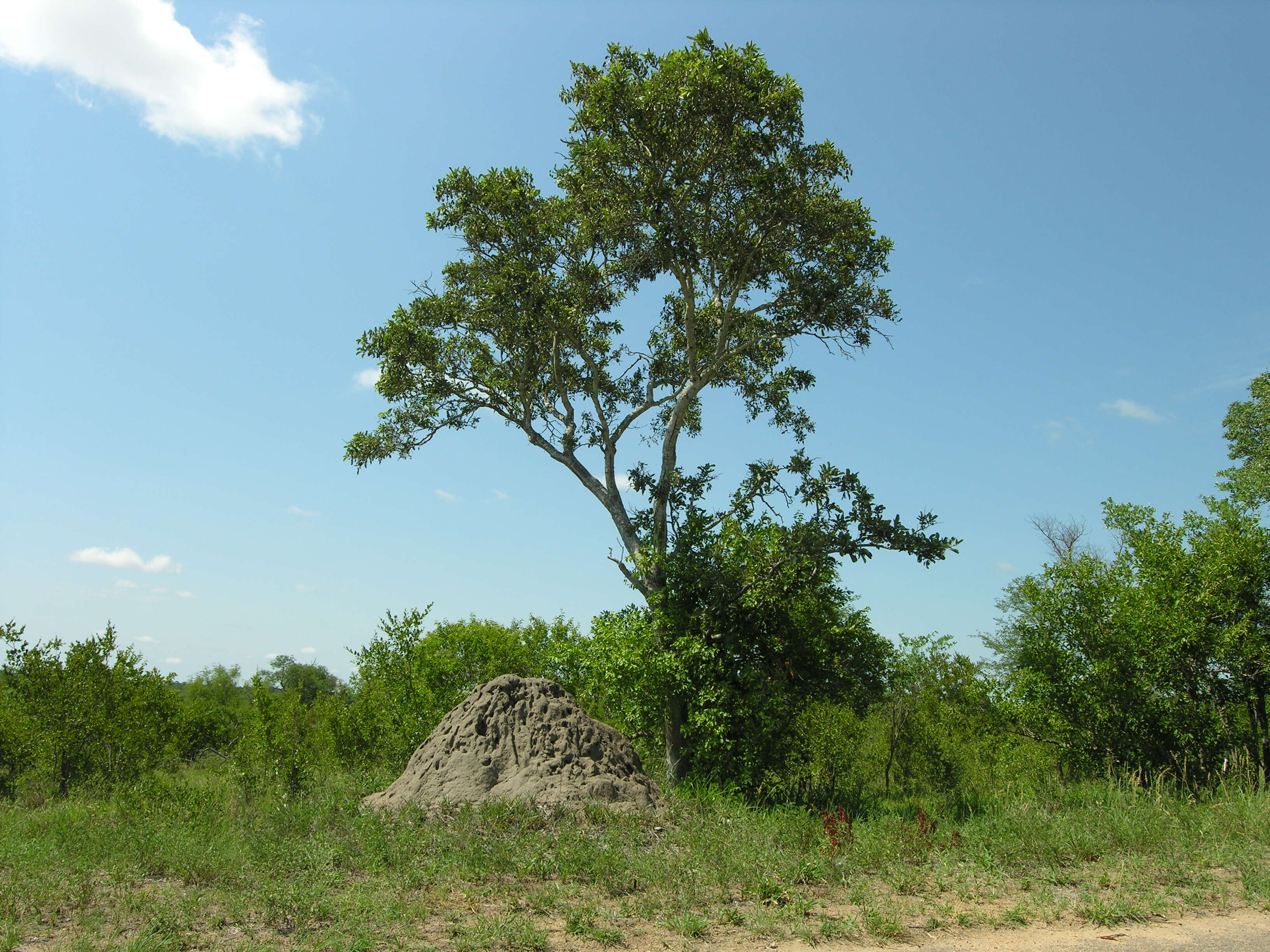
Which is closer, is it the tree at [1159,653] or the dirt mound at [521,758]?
the dirt mound at [521,758]

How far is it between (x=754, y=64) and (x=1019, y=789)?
41.0 feet

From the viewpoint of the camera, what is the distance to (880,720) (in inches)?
916

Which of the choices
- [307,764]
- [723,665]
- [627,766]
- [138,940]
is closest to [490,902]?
[138,940]

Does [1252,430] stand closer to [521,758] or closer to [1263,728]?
[1263,728]

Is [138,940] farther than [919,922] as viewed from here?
No

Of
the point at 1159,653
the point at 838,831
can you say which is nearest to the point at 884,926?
the point at 838,831

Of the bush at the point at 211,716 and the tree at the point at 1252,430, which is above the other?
the tree at the point at 1252,430

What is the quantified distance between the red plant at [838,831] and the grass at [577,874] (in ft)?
0.28

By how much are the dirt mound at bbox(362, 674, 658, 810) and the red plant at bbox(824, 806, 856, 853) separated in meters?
2.33

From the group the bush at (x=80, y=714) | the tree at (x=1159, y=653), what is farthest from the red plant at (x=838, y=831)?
the bush at (x=80, y=714)

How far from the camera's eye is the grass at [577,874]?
5.92 m

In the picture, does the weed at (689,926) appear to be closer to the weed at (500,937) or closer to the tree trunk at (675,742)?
the weed at (500,937)

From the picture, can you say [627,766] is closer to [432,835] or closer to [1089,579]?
[432,835]

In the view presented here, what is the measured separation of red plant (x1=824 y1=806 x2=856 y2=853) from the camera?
815 cm
